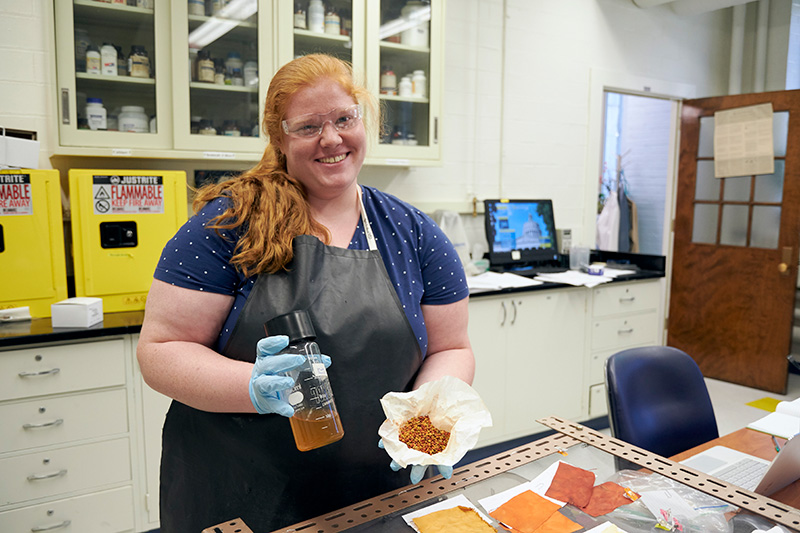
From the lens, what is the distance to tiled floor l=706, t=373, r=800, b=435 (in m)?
3.66

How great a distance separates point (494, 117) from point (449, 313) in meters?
2.65

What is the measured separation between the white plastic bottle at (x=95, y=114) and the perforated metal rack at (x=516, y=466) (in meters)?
1.98

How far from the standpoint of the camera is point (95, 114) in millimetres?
2381

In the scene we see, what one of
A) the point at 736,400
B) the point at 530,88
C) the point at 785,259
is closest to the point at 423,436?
the point at 530,88

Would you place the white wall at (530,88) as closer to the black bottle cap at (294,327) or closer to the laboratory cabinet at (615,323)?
the laboratory cabinet at (615,323)

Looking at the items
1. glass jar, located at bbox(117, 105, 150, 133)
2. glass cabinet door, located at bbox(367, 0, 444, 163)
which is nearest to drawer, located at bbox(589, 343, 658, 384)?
glass cabinet door, located at bbox(367, 0, 444, 163)

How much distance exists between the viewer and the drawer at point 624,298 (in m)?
3.48

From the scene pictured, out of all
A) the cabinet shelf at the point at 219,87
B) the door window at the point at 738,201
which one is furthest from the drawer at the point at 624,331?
the cabinet shelf at the point at 219,87

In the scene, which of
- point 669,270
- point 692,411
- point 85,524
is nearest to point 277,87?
point 692,411

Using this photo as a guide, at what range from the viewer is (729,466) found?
1.40 m

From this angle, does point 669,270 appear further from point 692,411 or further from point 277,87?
point 277,87

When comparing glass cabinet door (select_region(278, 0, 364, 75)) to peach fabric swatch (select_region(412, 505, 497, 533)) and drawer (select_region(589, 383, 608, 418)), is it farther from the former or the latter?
drawer (select_region(589, 383, 608, 418))

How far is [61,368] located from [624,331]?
9.87 ft

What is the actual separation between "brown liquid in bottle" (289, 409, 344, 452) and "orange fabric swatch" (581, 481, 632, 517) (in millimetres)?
459
